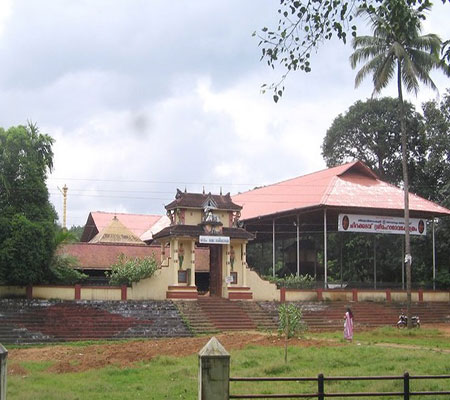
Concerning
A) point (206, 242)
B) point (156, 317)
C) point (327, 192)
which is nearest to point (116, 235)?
point (206, 242)

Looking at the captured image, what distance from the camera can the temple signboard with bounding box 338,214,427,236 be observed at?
35531 mm

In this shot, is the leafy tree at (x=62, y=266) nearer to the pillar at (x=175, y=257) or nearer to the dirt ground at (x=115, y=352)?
the pillar at (x=175, y=257)

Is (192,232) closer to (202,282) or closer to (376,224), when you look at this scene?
(202,282)

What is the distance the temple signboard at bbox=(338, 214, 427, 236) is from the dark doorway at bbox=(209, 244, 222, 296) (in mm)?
6644

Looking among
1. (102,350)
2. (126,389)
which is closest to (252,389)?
(126,389)

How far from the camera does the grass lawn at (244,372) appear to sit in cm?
1247

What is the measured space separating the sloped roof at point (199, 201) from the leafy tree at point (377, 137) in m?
21.4

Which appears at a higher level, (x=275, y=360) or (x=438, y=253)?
(x=438, y=253)

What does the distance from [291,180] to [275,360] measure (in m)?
29.4

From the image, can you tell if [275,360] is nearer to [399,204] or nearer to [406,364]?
[406,364]

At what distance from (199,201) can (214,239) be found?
2066mm

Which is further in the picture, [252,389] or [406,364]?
[406,364]

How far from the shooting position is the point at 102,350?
1994 centimetres

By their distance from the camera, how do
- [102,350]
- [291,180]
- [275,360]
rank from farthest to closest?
1. [291,180]
2. [102,350]
3. [275,360]
